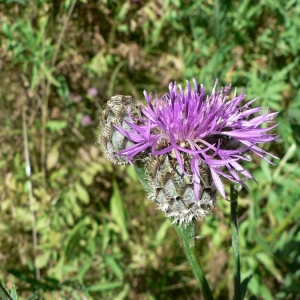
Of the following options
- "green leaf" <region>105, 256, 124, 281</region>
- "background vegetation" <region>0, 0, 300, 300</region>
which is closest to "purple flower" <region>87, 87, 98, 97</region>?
"background vegetation" <region>0, 0, 300, 300</region>

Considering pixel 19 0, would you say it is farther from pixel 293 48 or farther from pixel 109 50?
pixel 293 48

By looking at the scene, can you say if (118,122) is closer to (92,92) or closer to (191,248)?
(191,248)

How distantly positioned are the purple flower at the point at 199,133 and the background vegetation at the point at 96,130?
0.79 m

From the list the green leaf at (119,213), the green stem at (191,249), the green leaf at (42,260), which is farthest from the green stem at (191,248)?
the green leaf at (42,260)

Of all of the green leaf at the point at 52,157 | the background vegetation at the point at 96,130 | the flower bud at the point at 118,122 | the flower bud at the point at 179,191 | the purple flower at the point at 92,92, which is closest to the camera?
the flower bud at the point at 179,191

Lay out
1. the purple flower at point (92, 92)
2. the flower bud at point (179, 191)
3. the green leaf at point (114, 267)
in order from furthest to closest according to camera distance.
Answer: the purple flower at point (92, 92) < the green leaf at point (114, 267) < the flower bud at point (179, 191)

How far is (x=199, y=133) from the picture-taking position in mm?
1271

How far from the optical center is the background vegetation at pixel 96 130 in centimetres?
229

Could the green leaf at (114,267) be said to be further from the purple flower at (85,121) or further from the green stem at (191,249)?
the purple flower at (85,121)

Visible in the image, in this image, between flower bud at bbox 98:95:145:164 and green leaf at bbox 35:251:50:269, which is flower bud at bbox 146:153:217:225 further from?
green leaf at bbox 35:251:50:269

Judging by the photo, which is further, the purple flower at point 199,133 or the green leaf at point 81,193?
the green leaf at point 81,193

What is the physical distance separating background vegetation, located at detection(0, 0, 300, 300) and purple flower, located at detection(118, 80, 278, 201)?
0.79 m

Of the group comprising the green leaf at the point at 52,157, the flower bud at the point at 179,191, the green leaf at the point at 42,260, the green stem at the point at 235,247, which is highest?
the green leaf at the point at 52,157

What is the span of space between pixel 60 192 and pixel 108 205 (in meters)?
0.31
